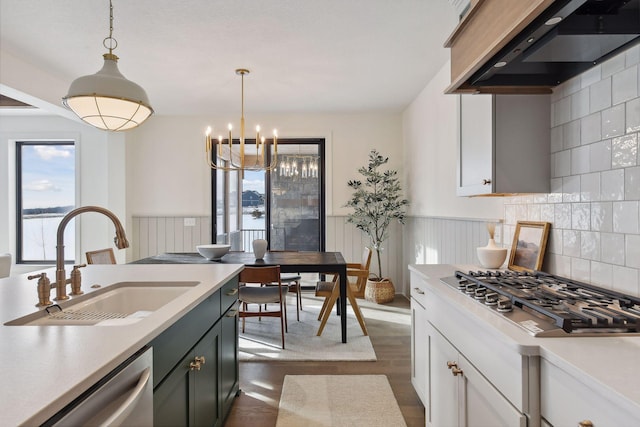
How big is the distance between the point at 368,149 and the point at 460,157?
3.41 meters

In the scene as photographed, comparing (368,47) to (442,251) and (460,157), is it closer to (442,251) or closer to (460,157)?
(460,157)

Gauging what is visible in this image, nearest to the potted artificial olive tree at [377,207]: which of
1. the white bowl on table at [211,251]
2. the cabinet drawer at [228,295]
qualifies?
the white bowl on table at [211,251]

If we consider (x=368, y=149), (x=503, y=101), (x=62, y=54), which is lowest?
(x=503, y=101)

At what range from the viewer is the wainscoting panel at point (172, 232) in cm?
577

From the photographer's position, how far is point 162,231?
19.0ft

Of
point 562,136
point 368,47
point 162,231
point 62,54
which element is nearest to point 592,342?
point 562,136

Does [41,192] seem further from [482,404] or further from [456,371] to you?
[482,404]

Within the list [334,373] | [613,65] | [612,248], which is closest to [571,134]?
[613,65]

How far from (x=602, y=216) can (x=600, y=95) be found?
49 cm

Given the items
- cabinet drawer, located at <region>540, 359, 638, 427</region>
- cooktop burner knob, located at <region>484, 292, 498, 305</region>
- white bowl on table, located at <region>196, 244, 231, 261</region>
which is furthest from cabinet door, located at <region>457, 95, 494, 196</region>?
white bowl on table, located at <region>196, 244, 231, 261</region>

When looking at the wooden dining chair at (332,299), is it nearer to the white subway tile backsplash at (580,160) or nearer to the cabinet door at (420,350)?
the cabinet door at (420,350)

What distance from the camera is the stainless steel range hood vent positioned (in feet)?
3.92

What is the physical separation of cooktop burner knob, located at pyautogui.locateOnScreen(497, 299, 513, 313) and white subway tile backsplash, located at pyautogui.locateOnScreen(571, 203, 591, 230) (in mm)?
644

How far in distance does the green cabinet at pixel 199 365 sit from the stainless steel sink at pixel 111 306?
17 cm
